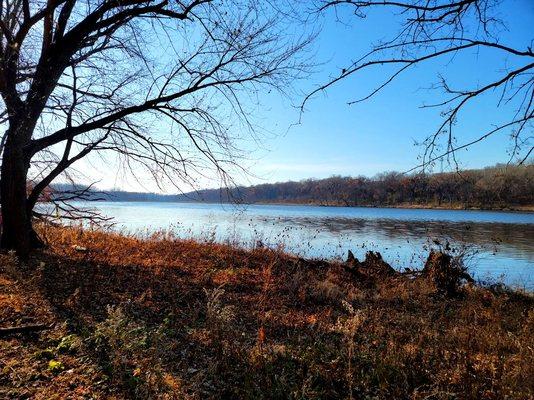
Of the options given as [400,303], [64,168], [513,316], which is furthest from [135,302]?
[513,316]

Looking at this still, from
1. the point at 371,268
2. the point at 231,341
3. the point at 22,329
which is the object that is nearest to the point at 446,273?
the point at 371,268

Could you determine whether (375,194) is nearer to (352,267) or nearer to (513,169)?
(352,267)

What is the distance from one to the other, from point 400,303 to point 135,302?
5.06 metres

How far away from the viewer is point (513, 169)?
146 inches

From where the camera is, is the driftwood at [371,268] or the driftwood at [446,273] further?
the driftwood at [371,268]

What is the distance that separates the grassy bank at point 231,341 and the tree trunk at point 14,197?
1.80ft

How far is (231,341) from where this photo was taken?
4121 mm

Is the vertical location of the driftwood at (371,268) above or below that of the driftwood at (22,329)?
below

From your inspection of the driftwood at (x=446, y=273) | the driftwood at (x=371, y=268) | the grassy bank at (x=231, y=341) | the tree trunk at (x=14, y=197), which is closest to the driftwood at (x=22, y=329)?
the grassy bank at (x=231, y=341)

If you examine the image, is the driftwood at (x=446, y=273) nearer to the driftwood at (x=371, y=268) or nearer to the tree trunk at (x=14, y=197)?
the driftwood at (x=371, y=268)

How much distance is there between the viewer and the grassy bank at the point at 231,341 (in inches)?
131

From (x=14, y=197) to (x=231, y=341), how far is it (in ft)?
17.7

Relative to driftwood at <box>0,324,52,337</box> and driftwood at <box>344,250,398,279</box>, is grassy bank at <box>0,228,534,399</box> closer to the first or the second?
driftwood at <box>0,324,52,337</box>

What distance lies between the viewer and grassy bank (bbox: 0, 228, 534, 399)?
3.33 metres
